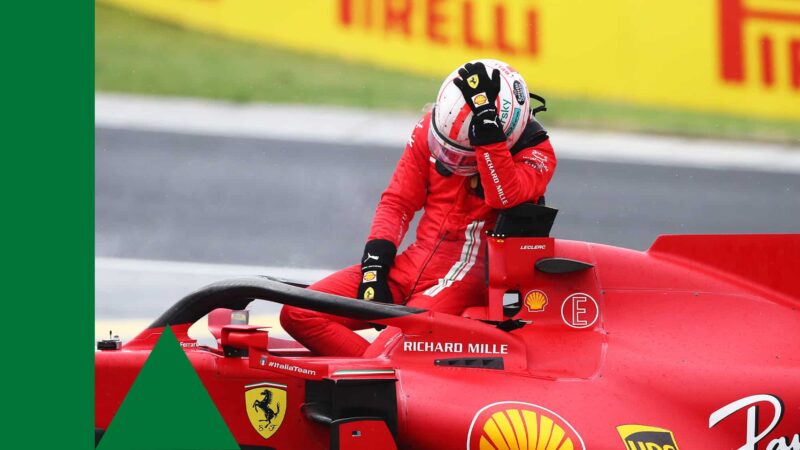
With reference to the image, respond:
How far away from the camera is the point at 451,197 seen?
5.10m

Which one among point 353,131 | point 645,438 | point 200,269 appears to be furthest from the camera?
point 353,131

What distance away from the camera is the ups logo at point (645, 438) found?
4316 mm

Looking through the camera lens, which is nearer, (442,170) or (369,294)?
(369,294)

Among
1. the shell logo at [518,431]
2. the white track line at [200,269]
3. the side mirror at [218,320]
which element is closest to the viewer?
the shell logo at [518,431]

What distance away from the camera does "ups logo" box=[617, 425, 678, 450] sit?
432 cm

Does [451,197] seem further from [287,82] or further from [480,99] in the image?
[287,82]

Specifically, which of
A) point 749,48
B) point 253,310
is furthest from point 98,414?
point 749,48

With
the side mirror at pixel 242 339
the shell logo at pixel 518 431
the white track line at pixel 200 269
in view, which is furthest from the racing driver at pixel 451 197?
the white track line at pixel 200 269

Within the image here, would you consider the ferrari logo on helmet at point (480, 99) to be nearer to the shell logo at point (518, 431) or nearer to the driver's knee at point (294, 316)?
the driver's knee at point (294, 316)

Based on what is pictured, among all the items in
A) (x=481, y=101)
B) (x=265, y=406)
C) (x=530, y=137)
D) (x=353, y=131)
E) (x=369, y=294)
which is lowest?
(x=265, y=406)

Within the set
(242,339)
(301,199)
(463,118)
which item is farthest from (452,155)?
(301,199)

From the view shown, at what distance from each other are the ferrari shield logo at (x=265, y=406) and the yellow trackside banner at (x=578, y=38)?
5596mm

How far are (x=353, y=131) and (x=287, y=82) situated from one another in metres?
0.78

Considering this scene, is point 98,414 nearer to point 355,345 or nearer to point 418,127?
point 355,345
